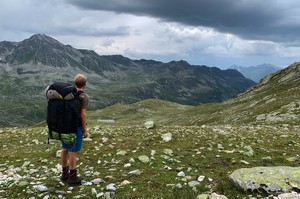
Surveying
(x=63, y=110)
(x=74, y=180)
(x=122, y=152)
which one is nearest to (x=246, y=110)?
(x=122, y=152)

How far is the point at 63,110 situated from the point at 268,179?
786 cm

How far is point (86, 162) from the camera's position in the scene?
55.3 feet

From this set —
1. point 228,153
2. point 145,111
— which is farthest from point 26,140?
point 145,111

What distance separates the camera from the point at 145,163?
1611 centimetres

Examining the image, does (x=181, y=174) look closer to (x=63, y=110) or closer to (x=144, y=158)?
(x=144, y=158)

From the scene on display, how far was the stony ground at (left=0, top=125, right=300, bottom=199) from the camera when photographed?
12180 mm

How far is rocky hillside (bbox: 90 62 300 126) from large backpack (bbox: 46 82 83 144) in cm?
3427

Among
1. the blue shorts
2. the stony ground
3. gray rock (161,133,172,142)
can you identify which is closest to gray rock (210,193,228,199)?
the stony ground

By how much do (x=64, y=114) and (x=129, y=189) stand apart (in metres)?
3.79

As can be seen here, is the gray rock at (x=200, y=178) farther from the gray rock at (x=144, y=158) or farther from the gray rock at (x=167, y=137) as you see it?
the gray rock at (x=167, y=137)

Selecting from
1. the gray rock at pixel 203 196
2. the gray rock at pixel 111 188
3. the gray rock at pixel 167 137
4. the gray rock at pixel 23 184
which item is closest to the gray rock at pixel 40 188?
the gray rock at pixel 23 184

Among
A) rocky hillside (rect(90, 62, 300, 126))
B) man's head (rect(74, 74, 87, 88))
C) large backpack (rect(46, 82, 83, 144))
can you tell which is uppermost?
man's head (rect(74, 74, 87, 88))

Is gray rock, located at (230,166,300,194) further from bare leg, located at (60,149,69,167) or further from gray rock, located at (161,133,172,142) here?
gray rock, located at (161,133,172,142)

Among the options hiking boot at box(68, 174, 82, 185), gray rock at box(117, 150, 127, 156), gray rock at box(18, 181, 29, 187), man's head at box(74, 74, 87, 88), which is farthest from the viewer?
gray rock at box(117, 150, 127, 156)
